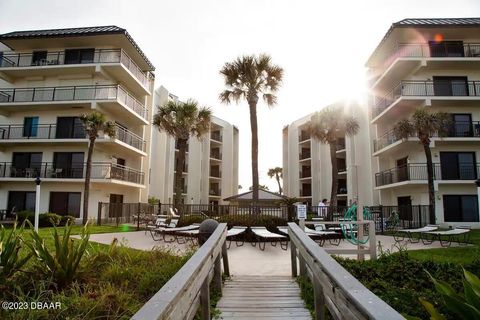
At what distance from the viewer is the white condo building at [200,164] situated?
36625 mm

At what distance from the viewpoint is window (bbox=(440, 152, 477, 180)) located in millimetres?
23234

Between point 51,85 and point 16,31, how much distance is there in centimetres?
616

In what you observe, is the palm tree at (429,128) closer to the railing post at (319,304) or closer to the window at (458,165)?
the window at (458,165)

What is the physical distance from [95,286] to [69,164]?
23747mm

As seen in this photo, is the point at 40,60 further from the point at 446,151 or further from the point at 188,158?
the point at 446,151

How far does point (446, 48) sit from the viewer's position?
25141 mm

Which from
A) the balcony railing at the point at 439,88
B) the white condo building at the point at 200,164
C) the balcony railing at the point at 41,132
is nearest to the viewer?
the balcony railing at the point at 439,88

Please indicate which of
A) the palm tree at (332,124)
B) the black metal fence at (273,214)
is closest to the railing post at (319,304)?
the black metal fence at (273,214)

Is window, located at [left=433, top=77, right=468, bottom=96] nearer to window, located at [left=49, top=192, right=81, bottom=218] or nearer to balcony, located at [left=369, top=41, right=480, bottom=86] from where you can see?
balcony, located at [left=369, top=41, right=480, bottom=86]

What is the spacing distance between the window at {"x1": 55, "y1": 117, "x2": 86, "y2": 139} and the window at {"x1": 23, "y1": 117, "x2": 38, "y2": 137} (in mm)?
1880

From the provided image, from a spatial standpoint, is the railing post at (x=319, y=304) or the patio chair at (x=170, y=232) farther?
the patio chair at (x=170, y=232)


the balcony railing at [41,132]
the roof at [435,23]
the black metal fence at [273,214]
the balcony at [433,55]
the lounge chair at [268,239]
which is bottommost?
the lounge chair at [268,239]

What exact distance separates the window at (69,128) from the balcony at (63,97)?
53.6 inches

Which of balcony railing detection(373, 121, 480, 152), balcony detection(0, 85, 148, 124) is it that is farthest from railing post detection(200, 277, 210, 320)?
balcony detection(0, 85, 148, 124)
